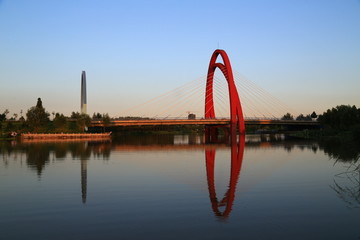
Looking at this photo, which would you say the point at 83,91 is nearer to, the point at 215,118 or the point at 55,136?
the point at 55,136

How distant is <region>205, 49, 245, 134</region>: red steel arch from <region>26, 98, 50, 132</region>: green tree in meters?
35.2

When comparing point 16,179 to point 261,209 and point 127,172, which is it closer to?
point 127,172

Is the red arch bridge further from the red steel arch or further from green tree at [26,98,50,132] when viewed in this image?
green tree at [26,98,50,132]

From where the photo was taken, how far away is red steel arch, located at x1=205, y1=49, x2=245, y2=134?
2666 inches

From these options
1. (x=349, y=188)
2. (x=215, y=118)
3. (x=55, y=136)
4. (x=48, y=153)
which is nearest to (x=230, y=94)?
(x=215, y=118)

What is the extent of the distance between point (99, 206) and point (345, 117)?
202ft

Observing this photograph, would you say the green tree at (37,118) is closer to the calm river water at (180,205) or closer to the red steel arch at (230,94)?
the red steel arch at (230,94)

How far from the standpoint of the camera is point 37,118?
3231 inches

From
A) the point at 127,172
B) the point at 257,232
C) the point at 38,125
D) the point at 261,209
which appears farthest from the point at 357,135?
the point at 38,125

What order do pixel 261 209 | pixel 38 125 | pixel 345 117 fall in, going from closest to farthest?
pixel 261 209, pixel 345 117, pixel 38 125

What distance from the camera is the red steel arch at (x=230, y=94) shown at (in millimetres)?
67719

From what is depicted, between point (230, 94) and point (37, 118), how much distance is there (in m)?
41.7

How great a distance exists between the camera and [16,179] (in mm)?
17531

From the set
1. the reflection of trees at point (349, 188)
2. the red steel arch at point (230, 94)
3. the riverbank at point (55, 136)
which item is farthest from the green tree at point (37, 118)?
the reflection of trees at point (349, 188)
